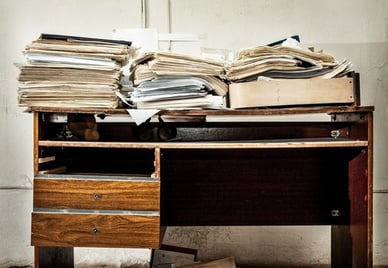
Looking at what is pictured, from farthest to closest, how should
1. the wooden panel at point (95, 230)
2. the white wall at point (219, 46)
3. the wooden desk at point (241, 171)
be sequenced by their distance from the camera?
the white wall at point (219, 46) < the wooden desk at point (241, 171) < the wooden panel at point (95, 230)

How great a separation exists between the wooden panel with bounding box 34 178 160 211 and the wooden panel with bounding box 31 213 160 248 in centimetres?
3

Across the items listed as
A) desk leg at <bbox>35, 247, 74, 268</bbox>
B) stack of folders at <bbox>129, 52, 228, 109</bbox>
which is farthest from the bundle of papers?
desk leg at <bbox>35, 247, 74, 268</bbox>

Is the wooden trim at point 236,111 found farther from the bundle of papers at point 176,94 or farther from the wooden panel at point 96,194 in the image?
the wooden panel at point 96,194

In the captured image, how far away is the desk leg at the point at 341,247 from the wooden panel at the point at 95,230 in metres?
0.82

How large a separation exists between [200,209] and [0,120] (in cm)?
115

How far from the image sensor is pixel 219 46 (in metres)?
2.11

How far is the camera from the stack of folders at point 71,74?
1.45 meters

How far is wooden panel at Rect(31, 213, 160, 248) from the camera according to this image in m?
1.41

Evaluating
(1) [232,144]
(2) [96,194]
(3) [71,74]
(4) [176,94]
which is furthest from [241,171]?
(3) [71,74]

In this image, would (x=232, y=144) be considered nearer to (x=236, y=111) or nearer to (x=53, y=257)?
(x=236, y=111)

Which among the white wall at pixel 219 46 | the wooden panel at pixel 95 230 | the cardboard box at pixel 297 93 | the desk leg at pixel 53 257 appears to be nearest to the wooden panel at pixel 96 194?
the wooden panel at pixel 95 230

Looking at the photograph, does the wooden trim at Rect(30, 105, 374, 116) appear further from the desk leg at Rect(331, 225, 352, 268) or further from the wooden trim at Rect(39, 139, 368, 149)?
the desk leg at Rect(331, 225, 352, 268)

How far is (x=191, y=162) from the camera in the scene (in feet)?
6.12

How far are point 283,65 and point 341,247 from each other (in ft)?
2.92
